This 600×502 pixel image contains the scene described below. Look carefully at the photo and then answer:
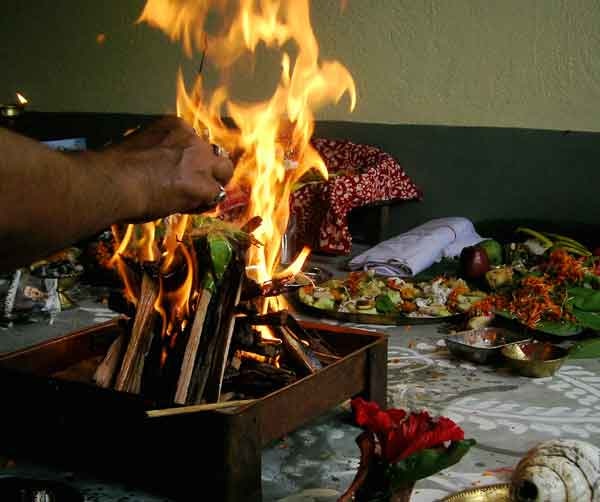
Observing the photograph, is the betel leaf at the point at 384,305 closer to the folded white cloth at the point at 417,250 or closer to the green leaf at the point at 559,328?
the green leaf at the point at 559,328

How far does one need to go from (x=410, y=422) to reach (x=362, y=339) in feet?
3.23

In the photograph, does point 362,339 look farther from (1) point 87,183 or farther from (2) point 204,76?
(2) point 204,76

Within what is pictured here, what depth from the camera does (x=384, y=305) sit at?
361 centimetres

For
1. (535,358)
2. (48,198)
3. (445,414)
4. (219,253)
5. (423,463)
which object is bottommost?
(445,414)

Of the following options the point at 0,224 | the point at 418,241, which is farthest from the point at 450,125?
the point at 0,224

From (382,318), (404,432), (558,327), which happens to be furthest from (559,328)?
(404,432)

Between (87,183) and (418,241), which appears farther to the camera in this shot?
(418,241)

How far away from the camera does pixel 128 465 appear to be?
2.03 meters

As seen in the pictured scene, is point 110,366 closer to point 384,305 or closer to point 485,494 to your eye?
point 485,494

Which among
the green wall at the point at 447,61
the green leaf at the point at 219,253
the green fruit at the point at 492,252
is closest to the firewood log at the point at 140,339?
the green leaf at the point at 219,253

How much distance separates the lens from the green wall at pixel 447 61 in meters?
5.43

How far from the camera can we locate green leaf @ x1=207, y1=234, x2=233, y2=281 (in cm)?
222

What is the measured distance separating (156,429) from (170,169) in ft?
2.38

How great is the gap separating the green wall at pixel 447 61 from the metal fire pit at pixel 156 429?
12.3 feet
